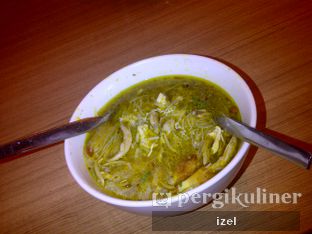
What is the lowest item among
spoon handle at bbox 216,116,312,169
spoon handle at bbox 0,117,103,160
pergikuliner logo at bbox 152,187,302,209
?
pergikuliner logo at bbox 152,187,302,209

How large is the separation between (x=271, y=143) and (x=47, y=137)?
77cm

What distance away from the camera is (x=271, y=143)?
941 millimetres

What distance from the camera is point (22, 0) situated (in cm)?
287

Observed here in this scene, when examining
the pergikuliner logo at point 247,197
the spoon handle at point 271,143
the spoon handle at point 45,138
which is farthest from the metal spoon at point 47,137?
the spoon handle at point 271,143

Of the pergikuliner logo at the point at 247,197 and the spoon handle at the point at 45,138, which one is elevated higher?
the spoon handle at the point at 45,138

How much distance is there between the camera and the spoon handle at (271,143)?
0.87 meters

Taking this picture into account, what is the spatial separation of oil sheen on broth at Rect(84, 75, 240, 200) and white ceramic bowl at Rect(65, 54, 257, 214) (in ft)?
0.12

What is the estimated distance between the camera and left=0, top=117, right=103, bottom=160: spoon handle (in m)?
1.17

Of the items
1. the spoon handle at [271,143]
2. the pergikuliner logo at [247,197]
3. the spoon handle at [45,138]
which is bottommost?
the pergikuliner logo at [247,197]

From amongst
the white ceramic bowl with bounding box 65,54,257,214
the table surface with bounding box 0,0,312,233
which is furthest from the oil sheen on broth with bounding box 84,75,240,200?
the table surface with bounding box 0,0,312,233

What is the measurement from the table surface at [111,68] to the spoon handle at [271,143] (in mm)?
279

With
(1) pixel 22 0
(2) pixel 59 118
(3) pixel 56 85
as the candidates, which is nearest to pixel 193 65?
(2) pixel 59 118

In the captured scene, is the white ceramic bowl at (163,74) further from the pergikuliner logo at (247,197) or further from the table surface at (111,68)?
the table surface at (111,68)

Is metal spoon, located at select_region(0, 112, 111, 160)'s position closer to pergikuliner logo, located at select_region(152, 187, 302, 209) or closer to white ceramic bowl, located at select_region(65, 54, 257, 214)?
white ceramic bowl, located at select_region(65, 54, 257, 214)
